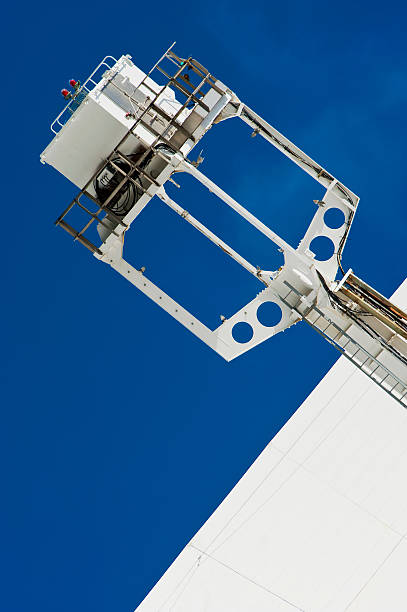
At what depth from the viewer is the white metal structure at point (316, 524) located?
1490cm

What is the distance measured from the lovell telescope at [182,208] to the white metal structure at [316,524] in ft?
12.0

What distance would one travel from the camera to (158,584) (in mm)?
14906

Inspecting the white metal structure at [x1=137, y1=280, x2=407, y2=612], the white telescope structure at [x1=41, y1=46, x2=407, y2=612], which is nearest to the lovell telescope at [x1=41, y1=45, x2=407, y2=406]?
the white telescope structure at [x1=41, y1=46, x2=407, y2=612]

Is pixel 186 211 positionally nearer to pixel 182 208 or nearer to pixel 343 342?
pixel 182 208

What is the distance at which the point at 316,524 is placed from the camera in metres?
15.1

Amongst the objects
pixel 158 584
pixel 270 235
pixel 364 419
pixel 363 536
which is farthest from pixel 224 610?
pixel 270 235

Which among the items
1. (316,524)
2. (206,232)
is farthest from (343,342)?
(316,524)

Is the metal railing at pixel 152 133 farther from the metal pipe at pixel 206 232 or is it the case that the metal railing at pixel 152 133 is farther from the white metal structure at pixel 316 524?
the white metal structure at pixel 316 524

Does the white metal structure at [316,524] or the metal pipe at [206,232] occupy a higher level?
the metal pipe at [206,232]

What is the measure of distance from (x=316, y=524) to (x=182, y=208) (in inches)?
294

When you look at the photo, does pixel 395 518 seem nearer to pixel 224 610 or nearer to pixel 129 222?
pixel 224 610

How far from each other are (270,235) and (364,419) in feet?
19.6

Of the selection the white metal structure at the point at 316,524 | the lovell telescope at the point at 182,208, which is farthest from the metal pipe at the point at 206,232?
the white metal structure at the point at 316,524

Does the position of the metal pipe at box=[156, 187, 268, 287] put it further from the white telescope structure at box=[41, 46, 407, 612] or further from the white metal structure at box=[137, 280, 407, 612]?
the white metal structure at box=[137, 280, 407, 612]
